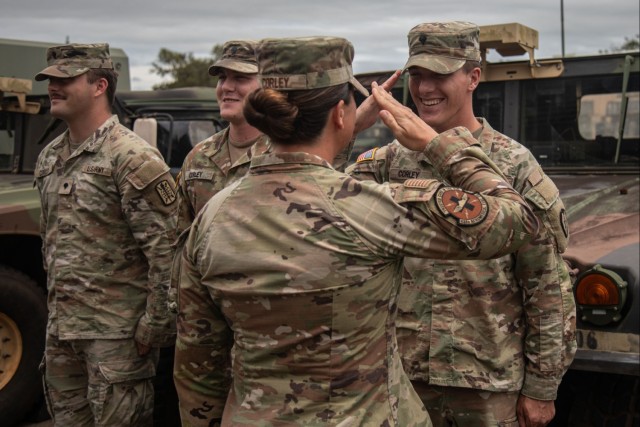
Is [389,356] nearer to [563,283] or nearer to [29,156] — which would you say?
[563,283]

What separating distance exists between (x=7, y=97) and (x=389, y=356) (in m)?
5.01

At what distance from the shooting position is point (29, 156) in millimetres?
6219

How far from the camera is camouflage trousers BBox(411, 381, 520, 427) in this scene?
2.55 meters

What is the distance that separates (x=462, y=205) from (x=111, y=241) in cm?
Answer: 189

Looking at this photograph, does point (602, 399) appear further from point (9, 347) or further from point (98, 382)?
point (9, 347)

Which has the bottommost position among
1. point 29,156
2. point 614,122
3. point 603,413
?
point 603,413

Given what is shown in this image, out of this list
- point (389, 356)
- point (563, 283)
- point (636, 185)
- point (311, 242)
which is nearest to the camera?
point (311, 242)

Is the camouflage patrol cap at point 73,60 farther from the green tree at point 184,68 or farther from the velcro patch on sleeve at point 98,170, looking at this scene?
the green tree at point 184,68

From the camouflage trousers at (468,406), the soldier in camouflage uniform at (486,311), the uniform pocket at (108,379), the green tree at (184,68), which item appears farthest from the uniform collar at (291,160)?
the green tree at (184,68)

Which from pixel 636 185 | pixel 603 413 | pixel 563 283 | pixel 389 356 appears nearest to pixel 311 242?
pixel 389 356

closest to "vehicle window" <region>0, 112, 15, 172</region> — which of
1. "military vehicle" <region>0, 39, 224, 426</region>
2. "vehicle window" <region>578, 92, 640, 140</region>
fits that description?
"military vehicle" <region>0, 39, 224, 426</region>

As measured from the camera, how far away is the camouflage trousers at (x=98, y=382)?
129 inches

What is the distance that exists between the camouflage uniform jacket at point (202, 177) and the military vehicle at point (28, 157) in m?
1.83

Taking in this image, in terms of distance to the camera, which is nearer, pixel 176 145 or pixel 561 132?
pixel 561 132
